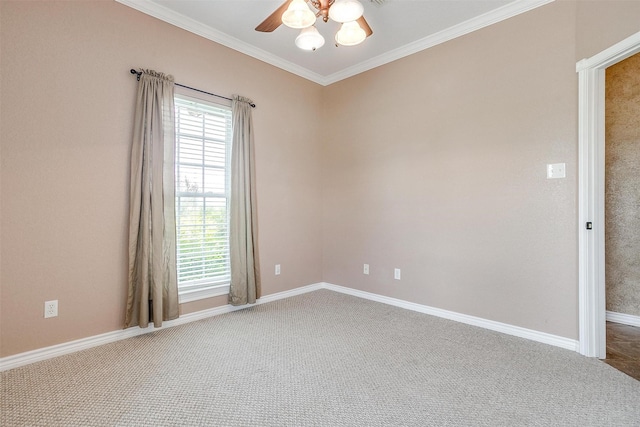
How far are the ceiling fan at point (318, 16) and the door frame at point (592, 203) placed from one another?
5.55 ft

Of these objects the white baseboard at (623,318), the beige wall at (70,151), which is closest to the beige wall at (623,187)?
the white baseboard at (623,318)

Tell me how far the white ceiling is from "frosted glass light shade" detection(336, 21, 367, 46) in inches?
23.8

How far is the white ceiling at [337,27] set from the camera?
2.70 meters

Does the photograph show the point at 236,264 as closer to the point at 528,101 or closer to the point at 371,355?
the point at 371,355

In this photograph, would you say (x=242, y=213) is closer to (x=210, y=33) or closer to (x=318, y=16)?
(x=210, y=33)

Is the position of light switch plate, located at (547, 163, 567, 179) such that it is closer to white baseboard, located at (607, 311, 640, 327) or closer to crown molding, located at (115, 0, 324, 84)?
white baseboard, located at (607, 311, 640, 327)

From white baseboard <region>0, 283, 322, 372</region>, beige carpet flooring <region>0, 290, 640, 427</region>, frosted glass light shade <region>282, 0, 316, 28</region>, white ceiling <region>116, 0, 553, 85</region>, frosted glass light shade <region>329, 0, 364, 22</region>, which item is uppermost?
white ceiling <region>116, 0, 553, 85</region>

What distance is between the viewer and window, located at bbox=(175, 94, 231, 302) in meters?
3.00

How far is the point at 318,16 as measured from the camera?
1.99 m

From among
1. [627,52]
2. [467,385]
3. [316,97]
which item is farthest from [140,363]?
[627,52]

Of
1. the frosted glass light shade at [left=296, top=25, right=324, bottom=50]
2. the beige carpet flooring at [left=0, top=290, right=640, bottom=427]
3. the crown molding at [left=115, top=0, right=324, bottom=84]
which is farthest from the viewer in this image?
the crown molding at [left=115, top=0, right=324, bottom=84]

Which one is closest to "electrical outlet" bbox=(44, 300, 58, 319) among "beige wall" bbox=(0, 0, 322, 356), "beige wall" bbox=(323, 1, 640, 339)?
"beige wall" bbox=(0, 0, 322, 356)

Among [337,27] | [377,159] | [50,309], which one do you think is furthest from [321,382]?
[337,27]

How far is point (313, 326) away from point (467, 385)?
4.59 feet
